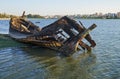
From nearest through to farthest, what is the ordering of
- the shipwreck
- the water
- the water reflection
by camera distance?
the water < the water reflection < the shipwreck

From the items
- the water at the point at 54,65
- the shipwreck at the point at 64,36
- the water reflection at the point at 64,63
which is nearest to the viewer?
the water at the point at 54,65

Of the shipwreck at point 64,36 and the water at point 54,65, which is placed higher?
the shipwreck at point 64,36

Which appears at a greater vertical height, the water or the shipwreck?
the shipwreck

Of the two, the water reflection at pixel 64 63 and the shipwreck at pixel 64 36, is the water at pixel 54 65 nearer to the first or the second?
the water reflection at pixel 64 63

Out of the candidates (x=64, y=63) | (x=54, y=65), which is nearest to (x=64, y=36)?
(x=64, y=63)

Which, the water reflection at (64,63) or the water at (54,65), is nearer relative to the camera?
the water at (54,65)

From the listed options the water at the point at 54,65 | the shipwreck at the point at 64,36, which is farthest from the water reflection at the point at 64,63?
the shipwreck at the point at 64,36

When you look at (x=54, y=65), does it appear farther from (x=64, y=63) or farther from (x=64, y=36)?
(x=64, y=36)

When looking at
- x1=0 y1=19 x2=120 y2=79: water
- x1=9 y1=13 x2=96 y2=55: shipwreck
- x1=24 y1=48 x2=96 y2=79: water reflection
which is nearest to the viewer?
x1=0 y1=19 x2=120 y2=79: water

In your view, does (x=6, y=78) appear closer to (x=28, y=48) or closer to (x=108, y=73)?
(x=108, y=73)

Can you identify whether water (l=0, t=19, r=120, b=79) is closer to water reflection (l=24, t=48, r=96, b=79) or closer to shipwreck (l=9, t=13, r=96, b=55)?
water reflection (l=24, t=48, r=96, b=79)

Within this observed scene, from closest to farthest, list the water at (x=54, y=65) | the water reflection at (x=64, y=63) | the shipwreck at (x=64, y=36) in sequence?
the water at (x=54, y=65) < the water reflection at (x=64, y=63) < the shipwreck at (x=64, y=36)

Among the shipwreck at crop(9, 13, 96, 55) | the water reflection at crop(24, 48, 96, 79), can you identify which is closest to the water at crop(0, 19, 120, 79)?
the water reflection at crop(24, 48, 96, 79)

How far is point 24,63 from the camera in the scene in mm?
18344
